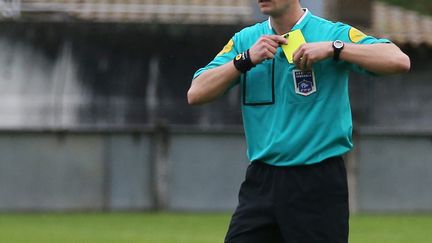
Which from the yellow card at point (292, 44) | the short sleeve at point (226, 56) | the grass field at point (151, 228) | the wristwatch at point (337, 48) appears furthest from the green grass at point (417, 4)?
the wristwatch at point (337, 48)

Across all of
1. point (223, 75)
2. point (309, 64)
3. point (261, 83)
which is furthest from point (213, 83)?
point (309, 64)

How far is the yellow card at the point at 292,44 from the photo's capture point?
5391mm

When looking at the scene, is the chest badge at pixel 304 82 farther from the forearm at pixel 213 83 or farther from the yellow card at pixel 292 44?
the forearm at pixel 213 83

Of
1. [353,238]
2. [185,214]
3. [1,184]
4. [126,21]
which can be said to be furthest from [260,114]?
[126,21]

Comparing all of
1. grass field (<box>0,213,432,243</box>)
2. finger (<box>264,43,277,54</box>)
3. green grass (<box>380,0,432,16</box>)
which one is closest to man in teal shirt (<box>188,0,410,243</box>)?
finger (<box>264,43,277,54</box>)

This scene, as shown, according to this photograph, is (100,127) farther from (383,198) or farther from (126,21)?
(383,198)

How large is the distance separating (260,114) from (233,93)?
660 inches

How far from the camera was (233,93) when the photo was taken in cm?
2230

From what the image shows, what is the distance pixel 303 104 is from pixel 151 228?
11.3 m

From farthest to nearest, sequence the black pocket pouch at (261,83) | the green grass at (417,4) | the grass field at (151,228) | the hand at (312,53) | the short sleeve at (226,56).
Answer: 1. the green grass at (417,4)
2. the grass field at (151,228)
3. the short sleeve at (226,56)
4. the black pocket pouch at (261,83)
5. the hand at (312,53)

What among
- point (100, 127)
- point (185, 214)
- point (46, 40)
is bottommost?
point (185, 214)

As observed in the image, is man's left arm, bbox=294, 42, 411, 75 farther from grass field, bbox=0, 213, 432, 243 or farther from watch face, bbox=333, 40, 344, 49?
grass field, bbox=0, 213, 432, 243

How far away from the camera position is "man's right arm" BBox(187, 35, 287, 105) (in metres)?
5.35

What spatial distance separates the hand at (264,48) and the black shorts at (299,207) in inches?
20.4
